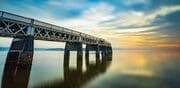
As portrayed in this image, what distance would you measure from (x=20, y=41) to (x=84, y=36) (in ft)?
62.8

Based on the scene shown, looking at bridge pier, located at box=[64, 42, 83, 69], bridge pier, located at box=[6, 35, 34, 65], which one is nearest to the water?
bridge pier, located at box=[6, 35, 34, 65]

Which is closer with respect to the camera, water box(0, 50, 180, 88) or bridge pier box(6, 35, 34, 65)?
water box(0, 50, 180, 88)

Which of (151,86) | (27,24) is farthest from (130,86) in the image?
(27,24)

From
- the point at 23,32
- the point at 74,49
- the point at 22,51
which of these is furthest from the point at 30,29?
the point at 74,49

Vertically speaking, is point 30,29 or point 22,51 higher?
point 30,29

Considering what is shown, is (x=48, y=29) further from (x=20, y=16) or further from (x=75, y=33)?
(x=75, y=33)

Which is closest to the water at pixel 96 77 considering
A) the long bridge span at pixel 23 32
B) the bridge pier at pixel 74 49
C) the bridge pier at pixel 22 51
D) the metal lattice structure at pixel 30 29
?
the bridge pier at pixel 22 51

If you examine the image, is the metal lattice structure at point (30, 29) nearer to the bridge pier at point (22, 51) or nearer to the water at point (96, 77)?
the bridge pier at point (22, 51)

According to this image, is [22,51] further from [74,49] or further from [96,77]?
[74,49]

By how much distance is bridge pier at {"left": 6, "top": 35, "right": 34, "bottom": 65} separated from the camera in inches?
851

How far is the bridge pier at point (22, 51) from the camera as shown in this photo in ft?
70.9

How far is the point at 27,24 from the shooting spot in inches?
878

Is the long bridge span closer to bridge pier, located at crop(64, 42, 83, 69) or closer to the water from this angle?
the water

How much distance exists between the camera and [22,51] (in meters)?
21.6
